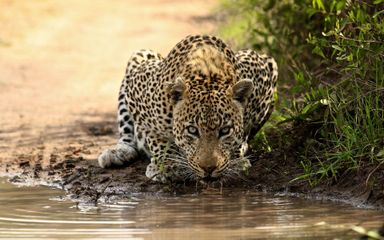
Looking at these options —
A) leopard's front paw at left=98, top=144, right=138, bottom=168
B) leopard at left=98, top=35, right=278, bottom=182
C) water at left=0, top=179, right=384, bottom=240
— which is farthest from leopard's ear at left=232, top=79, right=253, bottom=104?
leopard's front paw at left=98, top=144, right=138, bottom=168

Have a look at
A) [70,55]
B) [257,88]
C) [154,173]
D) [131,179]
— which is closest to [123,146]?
[131,179]

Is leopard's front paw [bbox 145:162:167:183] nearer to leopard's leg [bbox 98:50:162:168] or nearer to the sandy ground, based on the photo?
leopard's leg [bbox 98:50:162:168]

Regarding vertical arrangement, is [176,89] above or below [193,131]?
above

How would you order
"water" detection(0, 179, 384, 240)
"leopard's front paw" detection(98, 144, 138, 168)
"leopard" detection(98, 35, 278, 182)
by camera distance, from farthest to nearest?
1. "leopard's front paw" detection(98, 144, 138, 168)
2. "leopard" detection(98, 35, 278, 182)
3. "water" detection(0, 179, 384, 240)

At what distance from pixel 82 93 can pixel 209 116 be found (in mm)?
7000

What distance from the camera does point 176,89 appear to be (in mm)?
9578

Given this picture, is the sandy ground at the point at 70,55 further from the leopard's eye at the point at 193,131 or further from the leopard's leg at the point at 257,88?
the leopard's eye at the point at 193,131

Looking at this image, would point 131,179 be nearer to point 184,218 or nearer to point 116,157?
point 116,157

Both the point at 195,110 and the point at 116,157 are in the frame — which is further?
the point at 116,157

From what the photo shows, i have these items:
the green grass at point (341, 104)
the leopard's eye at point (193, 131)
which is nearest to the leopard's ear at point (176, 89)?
the leopard's eye at point (193, 131)

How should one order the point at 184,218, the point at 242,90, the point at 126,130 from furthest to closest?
the point at 126,130 < the point at 242,90 < the point at 184,218

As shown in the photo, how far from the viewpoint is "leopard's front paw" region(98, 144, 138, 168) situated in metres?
10.8

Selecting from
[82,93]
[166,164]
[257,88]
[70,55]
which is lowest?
[166,164]

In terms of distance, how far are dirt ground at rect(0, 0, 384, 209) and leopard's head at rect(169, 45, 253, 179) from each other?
0.44 m
